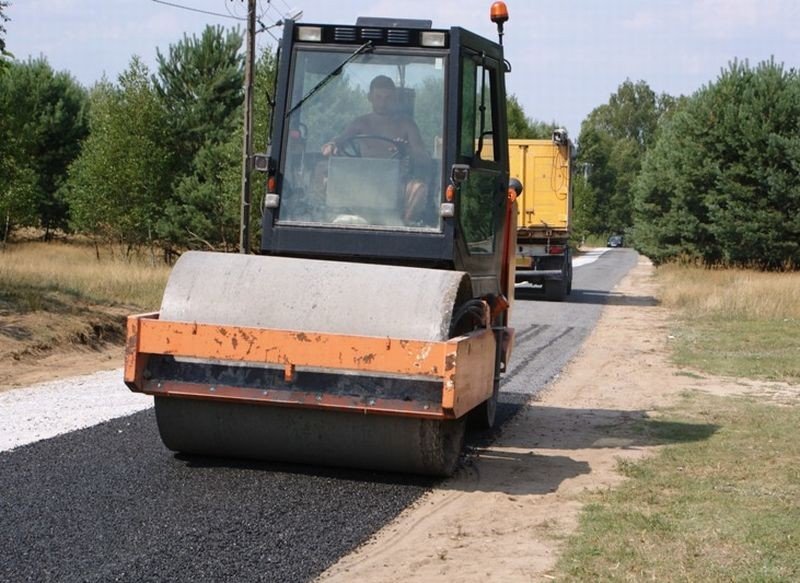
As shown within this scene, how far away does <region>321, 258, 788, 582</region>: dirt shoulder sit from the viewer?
554 cm

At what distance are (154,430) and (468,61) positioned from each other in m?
3.38

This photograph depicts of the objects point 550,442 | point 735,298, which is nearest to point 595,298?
point 735,298

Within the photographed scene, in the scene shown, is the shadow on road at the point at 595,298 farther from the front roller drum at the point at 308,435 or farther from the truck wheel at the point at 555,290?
the front roller drum at the point at 308,435

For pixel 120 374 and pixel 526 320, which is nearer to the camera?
pixel 120 374

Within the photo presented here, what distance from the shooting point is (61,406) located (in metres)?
9.69

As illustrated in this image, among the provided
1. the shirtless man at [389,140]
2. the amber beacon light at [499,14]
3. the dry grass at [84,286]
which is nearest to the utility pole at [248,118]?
the dry grass at [84,286]

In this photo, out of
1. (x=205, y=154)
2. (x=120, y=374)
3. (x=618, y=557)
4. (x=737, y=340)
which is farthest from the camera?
(x=205, y=154)

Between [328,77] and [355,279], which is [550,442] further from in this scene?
[328,77]

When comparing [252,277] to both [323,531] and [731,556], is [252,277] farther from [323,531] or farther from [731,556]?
[731,556]

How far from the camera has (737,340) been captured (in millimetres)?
17328

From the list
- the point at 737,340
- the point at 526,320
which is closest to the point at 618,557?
the point at 737,340

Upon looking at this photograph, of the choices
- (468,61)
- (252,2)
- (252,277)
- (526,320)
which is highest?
(252,2)

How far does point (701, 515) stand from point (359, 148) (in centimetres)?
311

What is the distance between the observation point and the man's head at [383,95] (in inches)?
304
